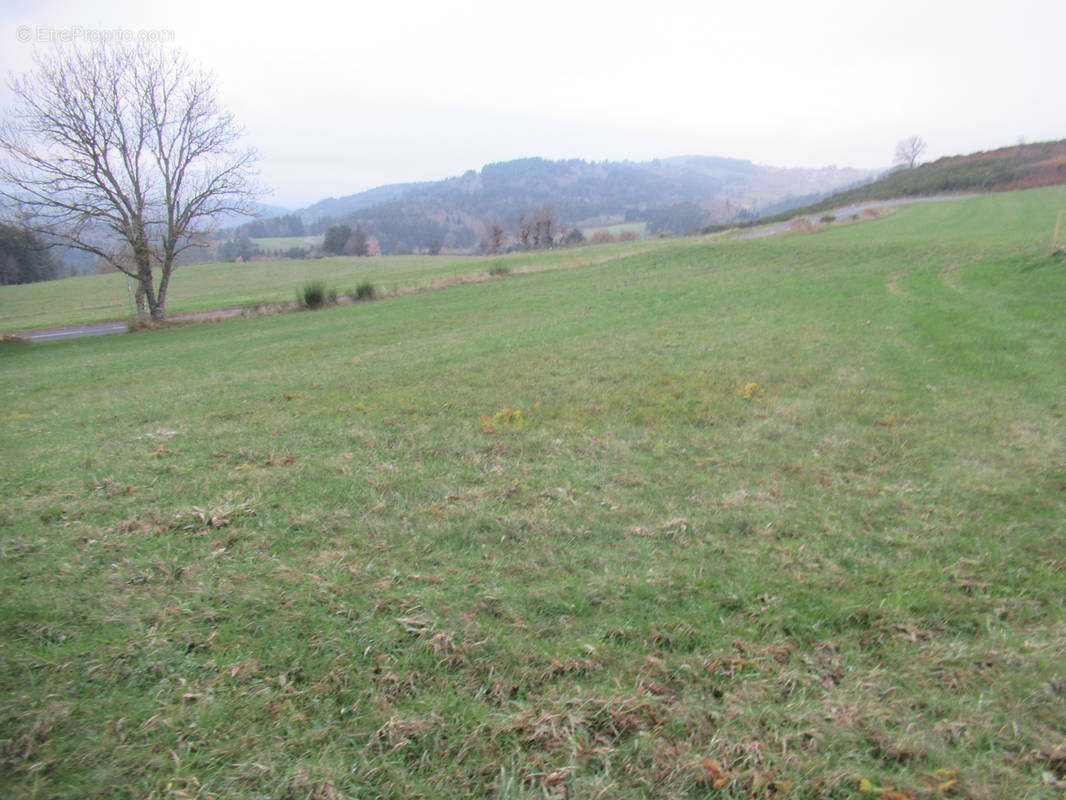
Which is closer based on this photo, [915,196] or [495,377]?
[495,377]

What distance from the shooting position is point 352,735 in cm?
253

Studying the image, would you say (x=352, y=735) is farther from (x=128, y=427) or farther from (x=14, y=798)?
(x=128, y=427)

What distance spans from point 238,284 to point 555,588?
63.2 meters

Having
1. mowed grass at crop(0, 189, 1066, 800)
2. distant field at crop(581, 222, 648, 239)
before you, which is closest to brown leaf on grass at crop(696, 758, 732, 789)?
mowed grass at crop(0, 189, 1066, 800)

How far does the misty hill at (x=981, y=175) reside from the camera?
4906 cm

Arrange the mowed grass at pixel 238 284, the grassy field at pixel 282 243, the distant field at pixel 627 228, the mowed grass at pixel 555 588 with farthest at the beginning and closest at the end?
the distant field at pixel 627 228 → the grassy field at pixel 282 243 → the mowed grass at pixel 238 284 → the mowed grass at pixel 555 588

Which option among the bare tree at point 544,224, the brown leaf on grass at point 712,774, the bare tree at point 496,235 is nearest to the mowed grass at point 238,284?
the bare tree at point 496,235

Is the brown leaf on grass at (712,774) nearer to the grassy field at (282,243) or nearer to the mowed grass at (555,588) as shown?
the mowed grass at (555,588)

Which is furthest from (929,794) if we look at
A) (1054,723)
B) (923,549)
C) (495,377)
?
(495,377)

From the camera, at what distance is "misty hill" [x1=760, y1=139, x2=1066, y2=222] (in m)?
49.1

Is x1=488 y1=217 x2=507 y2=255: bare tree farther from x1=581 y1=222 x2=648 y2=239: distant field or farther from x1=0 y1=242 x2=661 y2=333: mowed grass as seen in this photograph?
x1=581 y1=222 x2=648 y2=239: distant field

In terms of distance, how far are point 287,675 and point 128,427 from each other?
21.7 feet

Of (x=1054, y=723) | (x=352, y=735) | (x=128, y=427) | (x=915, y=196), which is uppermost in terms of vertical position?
(x=915, y=196)

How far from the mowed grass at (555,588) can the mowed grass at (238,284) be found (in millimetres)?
26692
